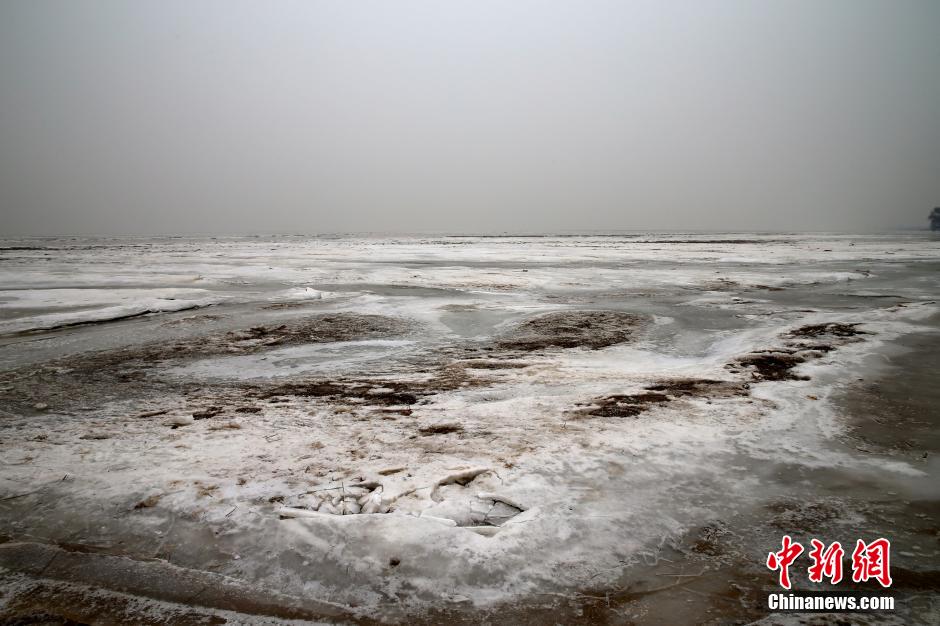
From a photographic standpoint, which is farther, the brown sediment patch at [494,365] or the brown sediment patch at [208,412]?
the brown sediment patch at [494,365]

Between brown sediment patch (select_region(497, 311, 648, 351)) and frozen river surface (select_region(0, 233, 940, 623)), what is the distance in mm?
88

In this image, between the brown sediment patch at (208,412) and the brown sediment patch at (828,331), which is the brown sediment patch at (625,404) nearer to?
the brown sediment patch at (208,412)

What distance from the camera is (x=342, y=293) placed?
434 inches

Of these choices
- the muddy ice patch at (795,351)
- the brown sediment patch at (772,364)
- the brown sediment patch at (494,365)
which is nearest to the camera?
the brown sediment patch at (772,364)

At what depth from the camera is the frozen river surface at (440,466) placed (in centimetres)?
194

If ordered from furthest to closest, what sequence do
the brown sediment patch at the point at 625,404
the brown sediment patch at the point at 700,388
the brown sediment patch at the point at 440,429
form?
1. the brown sediment patch at the point at 700,388
2. the brown sediment patch at the point at 625,404
3. the brown sediment patch at the point at 440,429

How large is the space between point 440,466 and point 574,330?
183 inches

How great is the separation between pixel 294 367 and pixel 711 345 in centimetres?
512

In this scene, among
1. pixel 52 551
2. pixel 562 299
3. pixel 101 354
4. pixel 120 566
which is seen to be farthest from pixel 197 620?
pixel 562 299

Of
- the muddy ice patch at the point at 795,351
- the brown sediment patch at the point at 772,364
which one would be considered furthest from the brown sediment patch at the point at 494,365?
the brown sediment patch at the point at 772,364

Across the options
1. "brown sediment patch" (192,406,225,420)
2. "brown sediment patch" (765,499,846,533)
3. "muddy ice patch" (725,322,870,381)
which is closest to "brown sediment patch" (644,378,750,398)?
"muddy ice patch" (725,322,870,381)

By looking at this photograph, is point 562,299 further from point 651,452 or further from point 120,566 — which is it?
point 120,566

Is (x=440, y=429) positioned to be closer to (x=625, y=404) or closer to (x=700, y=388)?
(x=625, y=404)

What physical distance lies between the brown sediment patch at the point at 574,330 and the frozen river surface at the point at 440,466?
9 centimetres
